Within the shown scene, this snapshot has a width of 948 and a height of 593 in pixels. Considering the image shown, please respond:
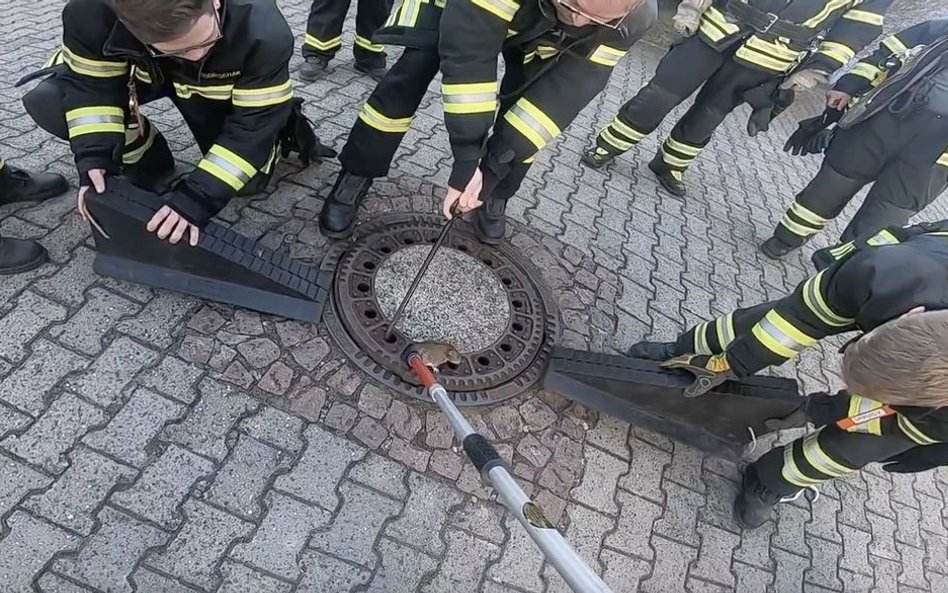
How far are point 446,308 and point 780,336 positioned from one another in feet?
4.36

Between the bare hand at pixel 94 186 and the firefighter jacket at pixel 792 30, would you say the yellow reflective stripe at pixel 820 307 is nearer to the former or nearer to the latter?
the firefighter jacket at pixel 792 30

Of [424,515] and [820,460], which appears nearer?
[424,515]

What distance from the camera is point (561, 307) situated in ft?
10.1

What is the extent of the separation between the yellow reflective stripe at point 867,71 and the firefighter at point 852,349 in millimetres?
1785

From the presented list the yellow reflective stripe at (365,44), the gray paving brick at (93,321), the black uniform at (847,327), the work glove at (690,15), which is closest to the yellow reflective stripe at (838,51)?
the work glove at (690,15)

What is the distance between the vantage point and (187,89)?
2348mm

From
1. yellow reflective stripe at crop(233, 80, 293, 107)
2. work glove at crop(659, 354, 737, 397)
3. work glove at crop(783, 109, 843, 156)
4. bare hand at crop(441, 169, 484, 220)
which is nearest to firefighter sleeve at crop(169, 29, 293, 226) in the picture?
yellow reflective stripe at crop(233, 80, 293, 107)

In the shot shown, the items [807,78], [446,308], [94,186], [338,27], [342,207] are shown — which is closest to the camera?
[94,186]

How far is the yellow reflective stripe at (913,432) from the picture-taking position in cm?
221

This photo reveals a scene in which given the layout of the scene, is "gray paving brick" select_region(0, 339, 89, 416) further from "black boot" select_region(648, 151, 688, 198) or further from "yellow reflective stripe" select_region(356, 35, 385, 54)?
"black boot" select_region(648, 151, 688, 198)

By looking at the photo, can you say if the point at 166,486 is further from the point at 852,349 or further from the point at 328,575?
the point at 852,349

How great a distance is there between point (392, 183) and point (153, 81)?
4.15 ft

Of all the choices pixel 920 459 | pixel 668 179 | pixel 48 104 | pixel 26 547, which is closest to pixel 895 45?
pixel 668 179

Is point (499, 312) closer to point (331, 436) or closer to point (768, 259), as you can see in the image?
point (331, 436)
